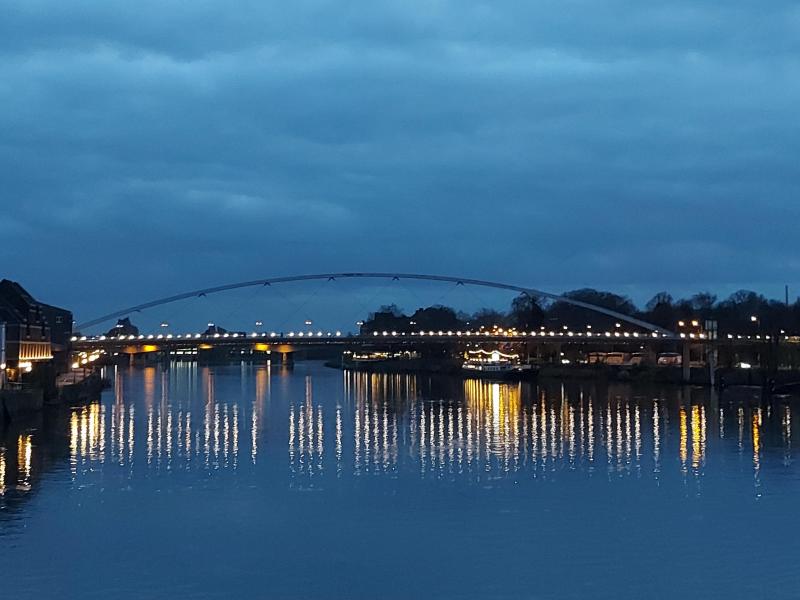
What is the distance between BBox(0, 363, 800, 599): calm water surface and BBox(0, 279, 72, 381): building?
10542 mm

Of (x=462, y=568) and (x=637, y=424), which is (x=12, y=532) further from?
(x=637, y=424)

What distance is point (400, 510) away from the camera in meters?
25.1

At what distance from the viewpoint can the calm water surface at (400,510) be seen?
61.9ft

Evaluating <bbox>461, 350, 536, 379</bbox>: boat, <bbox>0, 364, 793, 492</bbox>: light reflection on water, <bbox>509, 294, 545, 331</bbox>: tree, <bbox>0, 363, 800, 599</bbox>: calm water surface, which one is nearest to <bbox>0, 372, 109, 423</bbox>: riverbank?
<bbox>0, 364, 793, 492</bbox>: light reflection on water

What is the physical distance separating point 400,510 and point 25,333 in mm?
40723

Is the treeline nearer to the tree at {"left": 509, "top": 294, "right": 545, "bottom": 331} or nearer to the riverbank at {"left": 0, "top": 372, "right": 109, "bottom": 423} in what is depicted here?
the tree at {"left": 509, "top": 294, "right": 545, "bottom": 331}

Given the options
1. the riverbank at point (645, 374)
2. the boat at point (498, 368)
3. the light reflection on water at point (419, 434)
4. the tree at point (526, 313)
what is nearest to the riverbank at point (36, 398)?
the light reflection on water at point (419, 434)

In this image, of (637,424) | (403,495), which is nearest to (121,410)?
(637,424)

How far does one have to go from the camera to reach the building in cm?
5706

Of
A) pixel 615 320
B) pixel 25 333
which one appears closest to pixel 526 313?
pixel 615 320

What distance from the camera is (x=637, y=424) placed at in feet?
156

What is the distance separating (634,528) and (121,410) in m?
39.3

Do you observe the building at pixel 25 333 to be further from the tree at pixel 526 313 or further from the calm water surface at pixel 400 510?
the tree at pixel 526 313

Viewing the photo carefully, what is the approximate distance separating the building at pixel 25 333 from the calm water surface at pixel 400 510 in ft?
34.6
